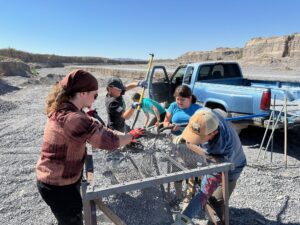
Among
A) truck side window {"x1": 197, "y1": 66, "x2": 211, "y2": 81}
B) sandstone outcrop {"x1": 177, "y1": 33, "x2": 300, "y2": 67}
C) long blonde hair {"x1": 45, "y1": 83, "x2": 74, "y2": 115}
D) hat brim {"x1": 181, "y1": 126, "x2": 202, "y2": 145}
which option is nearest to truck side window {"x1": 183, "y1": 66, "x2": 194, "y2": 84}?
truck side window {"x1": 197, "y1": 66, "x2": 211, "y2": 81}

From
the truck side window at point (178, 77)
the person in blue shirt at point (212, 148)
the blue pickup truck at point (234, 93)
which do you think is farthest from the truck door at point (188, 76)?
the person in blue shirt at point (212, 148)

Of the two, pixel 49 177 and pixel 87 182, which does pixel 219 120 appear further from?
pixel 49 177

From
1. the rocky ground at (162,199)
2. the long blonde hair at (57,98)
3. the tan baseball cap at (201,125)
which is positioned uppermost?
the long blonde hair at (57,98)

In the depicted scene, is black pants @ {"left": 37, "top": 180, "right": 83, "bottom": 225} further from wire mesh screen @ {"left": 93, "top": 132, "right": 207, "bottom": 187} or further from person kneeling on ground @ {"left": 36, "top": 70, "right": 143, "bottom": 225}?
wire mesh screen @ {"left": 93, "top": 132, "right": 207, "bottom": 187}

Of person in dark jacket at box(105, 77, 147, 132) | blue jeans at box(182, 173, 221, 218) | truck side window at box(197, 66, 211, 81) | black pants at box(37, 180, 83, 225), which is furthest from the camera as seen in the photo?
truck side window at box(197, 66, 211, 81)

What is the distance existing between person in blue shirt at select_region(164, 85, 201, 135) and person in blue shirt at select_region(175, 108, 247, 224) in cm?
93

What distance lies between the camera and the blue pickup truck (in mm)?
6094

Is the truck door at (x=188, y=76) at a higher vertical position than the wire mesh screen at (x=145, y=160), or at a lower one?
higher

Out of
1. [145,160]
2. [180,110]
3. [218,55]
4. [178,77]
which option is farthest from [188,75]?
[218,55]

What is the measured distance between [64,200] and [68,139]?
485 mm

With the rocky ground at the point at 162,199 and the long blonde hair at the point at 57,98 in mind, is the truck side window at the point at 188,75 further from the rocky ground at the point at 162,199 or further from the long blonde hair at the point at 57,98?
the long blonde hair at the point at 57,98

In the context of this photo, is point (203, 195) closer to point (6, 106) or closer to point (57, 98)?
point (57, 98)

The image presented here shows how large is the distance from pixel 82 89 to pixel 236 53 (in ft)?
191

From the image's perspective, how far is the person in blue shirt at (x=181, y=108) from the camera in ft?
13.3
